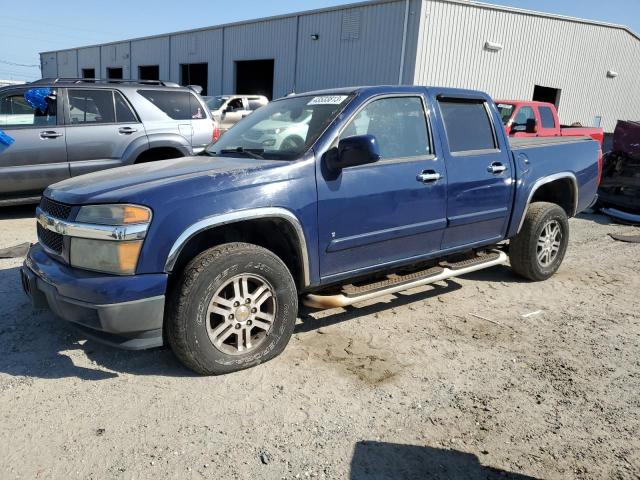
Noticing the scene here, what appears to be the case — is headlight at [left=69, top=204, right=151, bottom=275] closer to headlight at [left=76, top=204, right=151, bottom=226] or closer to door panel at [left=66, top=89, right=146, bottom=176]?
headlight at [left=76, top=204, right=151, bottom=226]

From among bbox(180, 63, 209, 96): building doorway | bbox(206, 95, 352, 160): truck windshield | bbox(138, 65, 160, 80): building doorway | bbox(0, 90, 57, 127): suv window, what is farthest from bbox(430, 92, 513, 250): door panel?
bbox(138, 65, 160, 80): building doorway

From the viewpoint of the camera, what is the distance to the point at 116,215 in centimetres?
296

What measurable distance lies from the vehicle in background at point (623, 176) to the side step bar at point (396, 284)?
5503mm

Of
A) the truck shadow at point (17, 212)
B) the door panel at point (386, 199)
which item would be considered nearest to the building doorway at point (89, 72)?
the truck shadow at point (17, 212)

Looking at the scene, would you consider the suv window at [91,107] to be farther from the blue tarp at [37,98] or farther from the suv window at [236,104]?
the suv window at [236,104]

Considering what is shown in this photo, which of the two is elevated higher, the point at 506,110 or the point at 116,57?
the point at 116,57

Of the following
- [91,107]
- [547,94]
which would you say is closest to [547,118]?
[91,107]

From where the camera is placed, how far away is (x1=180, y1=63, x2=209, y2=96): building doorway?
29323mm

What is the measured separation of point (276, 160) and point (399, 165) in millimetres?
959

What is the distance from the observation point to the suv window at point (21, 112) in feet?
21.9

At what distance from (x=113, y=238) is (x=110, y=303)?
0.36m

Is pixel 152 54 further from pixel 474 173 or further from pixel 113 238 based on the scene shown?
pixel 113 238

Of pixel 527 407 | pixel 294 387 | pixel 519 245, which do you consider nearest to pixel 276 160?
pixel 294 387

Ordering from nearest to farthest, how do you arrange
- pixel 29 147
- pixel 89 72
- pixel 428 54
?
pixel 29 147
pixel 428 54
pixel 89 72
